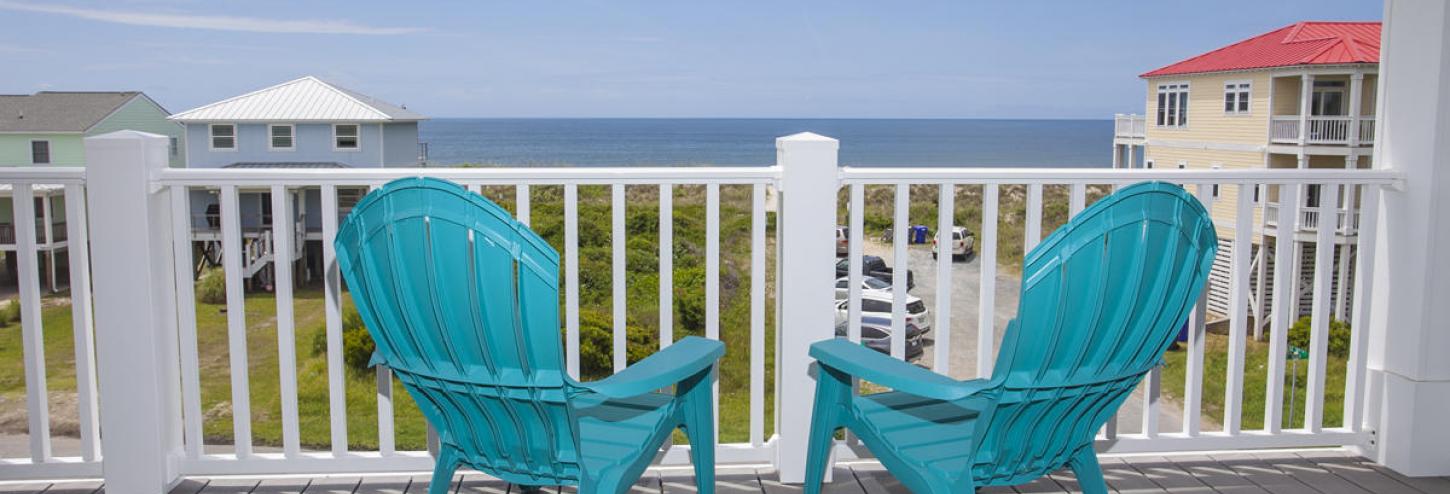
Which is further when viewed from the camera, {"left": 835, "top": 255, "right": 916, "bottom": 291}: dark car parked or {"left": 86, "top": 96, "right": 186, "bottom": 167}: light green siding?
{"left": 86, "top": 96, "right": 186, "bottom": 167}: light green siding

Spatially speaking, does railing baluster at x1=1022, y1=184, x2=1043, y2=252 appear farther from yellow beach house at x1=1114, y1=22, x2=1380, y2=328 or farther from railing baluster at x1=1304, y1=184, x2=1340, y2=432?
yellow beach house at x1=1114, y1=22, x2=1380, y2=328

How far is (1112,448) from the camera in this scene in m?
2.72

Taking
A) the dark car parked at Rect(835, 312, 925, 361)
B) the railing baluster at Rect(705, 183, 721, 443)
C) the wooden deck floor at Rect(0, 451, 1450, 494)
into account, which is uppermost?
the railing baluster at Rect(705, 183, 721, 443)

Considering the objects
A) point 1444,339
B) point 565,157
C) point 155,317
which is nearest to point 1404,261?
point 1444,339

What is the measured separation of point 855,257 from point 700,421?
73cm

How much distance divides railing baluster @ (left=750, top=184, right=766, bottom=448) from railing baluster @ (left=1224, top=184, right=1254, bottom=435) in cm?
117

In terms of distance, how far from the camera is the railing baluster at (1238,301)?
2.63 meters

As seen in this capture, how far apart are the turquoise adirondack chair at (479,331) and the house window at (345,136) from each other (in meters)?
21.2

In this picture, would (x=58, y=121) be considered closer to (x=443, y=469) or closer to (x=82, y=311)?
(x=82, y=311)

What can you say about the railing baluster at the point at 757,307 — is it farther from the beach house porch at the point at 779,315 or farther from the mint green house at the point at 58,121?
the mint green house at the point at 58,121

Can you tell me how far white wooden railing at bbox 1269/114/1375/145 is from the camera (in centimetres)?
1712

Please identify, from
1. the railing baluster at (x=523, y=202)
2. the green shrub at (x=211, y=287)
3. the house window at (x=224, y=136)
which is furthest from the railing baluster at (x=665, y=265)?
the house window at (x=224, y=136)

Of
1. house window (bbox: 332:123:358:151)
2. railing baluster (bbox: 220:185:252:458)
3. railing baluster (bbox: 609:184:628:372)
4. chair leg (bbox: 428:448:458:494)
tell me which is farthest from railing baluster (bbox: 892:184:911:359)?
house window (bbox: 332:123:358:151)

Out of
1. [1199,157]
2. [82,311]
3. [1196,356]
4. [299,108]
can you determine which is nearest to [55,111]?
[299,108]
